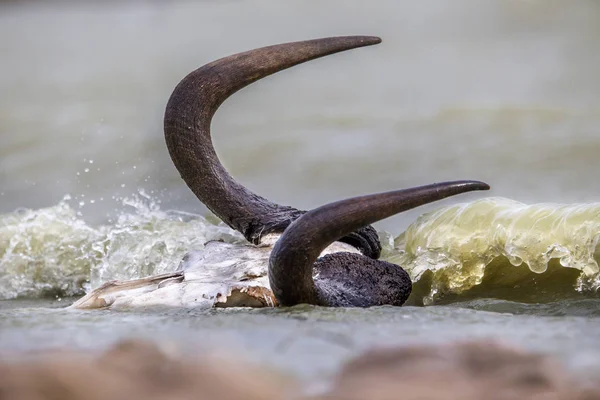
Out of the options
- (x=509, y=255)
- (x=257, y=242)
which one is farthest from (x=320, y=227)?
(x=509, y=255)

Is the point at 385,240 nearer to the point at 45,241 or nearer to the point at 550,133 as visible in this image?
the point at 45,241

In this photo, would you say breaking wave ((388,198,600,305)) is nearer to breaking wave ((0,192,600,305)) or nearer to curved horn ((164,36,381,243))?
breaking wave ((0,192,600,305))

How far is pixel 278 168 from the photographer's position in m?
5.41

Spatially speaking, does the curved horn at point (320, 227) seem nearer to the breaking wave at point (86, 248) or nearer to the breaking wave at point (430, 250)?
the breaking wave at point (430, 250)

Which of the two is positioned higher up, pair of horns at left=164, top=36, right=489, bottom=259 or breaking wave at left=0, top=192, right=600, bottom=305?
pair of horns at left=164, top=36, right=489, bottom=259

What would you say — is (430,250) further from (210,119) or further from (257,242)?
(210,119)

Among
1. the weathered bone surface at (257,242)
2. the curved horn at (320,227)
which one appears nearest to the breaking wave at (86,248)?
the weathered bone surface at (257,242)

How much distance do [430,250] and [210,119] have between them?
122 cm

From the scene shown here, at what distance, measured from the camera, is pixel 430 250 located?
3258 millimetres

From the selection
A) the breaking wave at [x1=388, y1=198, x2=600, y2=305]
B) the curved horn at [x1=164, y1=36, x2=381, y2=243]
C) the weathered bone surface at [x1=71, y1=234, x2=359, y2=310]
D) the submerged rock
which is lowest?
the breaking wave at [x1=388, y1=198, x2=600, y2=305]

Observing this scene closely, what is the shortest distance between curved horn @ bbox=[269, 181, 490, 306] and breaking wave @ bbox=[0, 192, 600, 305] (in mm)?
1052

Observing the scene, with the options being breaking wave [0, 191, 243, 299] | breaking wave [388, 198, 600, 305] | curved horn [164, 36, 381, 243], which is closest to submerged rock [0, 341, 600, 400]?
curved horn [164, 36, 381, 243]

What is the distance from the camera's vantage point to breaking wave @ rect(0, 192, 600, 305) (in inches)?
116

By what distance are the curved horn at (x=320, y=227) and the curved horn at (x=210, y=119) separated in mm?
517
